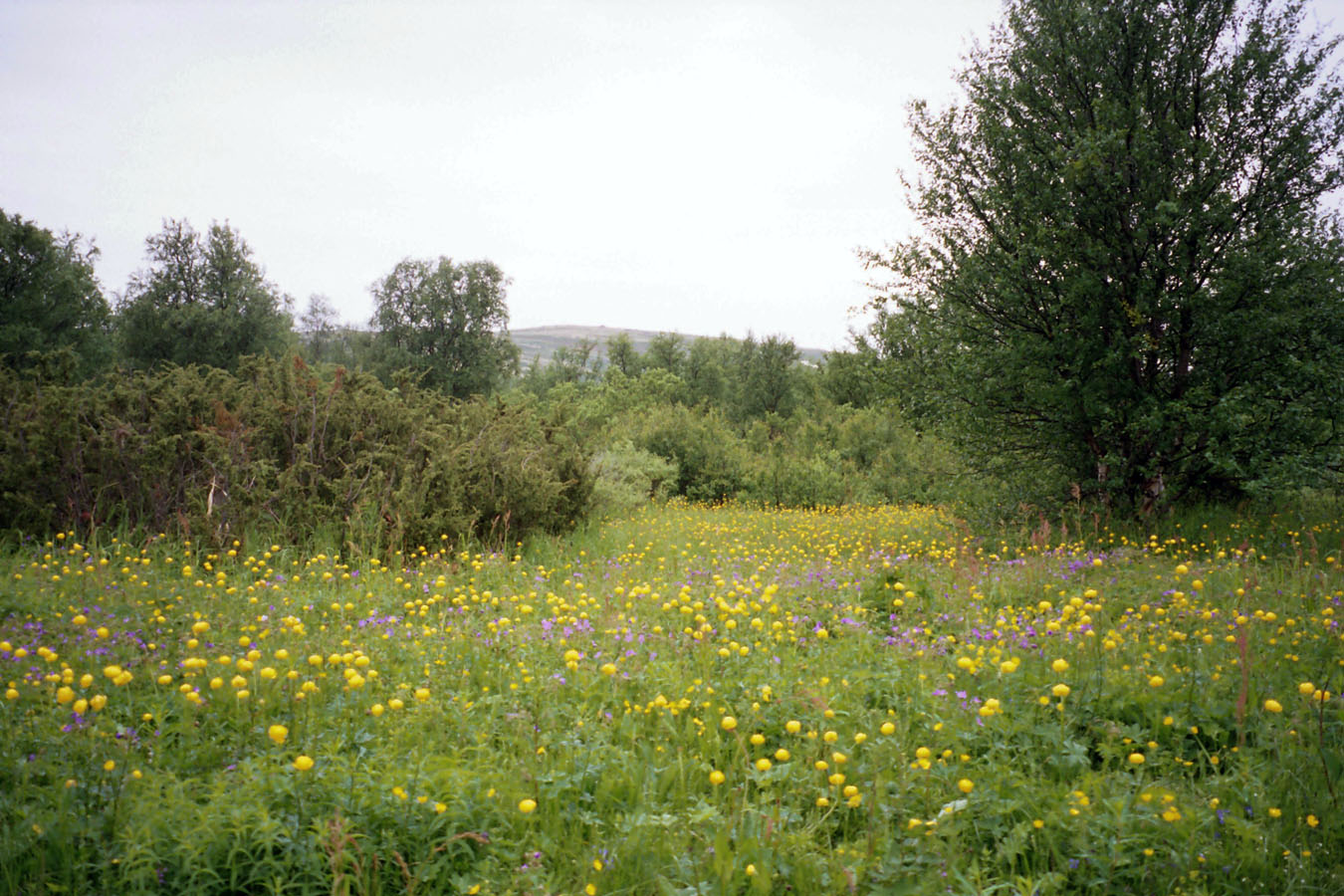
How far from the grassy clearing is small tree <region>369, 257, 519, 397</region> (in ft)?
149

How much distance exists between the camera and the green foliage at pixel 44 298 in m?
26.6

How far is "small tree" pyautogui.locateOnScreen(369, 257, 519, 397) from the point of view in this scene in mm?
48969

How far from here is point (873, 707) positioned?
353 centimetres

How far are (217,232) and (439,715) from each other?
4622 cm

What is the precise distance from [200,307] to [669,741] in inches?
1679

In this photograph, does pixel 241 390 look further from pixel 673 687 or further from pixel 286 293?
pixel 286 293

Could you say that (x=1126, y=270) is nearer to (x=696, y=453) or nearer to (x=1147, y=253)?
(x=1147, y=253)

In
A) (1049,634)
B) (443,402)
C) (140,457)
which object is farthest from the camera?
(443,402)

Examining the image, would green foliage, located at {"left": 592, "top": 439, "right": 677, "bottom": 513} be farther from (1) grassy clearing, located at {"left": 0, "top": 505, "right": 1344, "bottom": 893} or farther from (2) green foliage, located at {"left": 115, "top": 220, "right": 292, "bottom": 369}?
(2) green foliage, located at {"left": 115, "top": 220, "right": 292, "bottom": 369}

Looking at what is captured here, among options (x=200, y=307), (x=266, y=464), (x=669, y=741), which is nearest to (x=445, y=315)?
(x=200, y=307)

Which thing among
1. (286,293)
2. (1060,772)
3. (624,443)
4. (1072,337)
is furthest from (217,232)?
(1060,772)

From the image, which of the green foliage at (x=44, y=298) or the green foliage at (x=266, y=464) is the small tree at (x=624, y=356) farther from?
the green foliage at (x=266, y=464)

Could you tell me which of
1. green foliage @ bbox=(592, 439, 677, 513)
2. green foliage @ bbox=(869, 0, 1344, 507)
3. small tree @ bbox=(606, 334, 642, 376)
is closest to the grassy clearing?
green foliage @ bbox=(869, 0, 1344, 507)

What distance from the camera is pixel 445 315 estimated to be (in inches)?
1943
